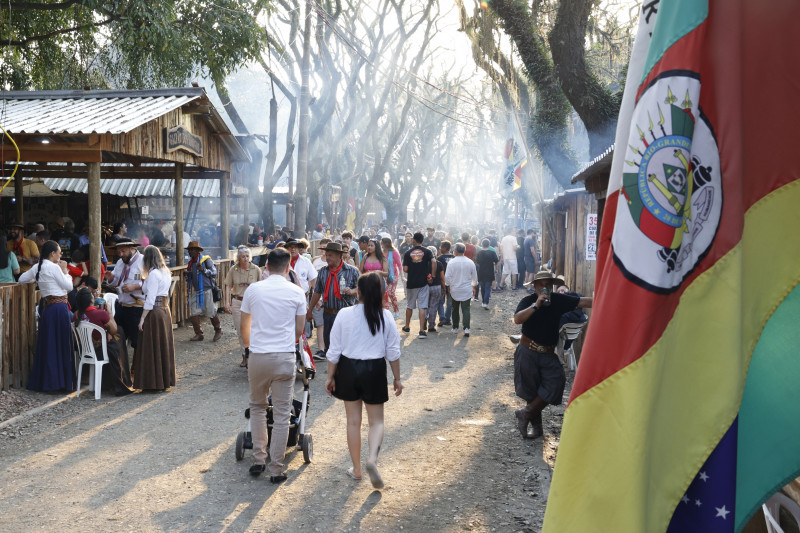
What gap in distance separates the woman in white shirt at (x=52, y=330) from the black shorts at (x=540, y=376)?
5.91m

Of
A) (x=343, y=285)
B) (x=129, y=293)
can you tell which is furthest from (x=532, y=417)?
(x=129, y=293)

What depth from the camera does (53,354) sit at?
366 inches

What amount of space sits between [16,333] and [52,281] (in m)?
0.80

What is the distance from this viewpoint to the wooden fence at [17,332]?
8.98m

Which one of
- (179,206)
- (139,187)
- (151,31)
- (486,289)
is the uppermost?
(151,31)

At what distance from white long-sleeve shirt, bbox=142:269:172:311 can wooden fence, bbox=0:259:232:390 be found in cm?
152

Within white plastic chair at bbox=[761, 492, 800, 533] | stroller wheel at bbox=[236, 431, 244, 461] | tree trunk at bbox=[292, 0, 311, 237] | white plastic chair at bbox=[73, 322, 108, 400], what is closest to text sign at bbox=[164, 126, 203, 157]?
white plastic chair at bbox=[73, 322, 108, 400]

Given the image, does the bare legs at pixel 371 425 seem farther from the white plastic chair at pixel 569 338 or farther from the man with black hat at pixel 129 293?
the man with black hat at pixel 129 293

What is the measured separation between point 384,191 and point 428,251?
120 feet

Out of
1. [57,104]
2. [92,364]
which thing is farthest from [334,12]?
[92,364]

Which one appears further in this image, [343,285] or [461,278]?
[461,278]

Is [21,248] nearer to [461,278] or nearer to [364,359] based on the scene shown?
[461,278]

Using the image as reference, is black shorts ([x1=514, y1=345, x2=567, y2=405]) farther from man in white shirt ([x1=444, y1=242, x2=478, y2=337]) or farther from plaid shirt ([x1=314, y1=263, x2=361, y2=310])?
man in white shirt ([x1=444, y1=242, x2=478, y2=337])

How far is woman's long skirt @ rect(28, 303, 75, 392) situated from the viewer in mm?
9281
